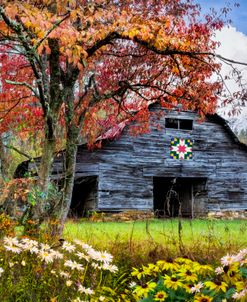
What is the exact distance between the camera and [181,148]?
24.9m

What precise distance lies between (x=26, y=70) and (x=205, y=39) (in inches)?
211

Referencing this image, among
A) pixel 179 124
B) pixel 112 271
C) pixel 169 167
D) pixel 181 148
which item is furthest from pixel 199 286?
pixel 179 124

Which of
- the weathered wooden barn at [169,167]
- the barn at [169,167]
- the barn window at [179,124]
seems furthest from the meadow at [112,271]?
the barn window at [179,124]

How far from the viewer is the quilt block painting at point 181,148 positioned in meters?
24.7

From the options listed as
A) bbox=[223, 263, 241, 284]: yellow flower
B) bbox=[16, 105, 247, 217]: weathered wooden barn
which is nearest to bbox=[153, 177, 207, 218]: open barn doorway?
bbox=[16, 105, 247, 217]: weathered wooden barn

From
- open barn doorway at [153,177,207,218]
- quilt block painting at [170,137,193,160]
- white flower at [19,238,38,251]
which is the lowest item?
open barn doorway at [153,177,207,218]

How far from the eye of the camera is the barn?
74.3ft

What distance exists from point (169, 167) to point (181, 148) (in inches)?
49.7

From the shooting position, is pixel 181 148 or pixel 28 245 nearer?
Result: pixel 28 245

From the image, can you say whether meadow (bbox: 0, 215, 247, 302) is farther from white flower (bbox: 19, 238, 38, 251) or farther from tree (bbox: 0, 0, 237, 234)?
tree (bbox: 0, 0, 237, 234)

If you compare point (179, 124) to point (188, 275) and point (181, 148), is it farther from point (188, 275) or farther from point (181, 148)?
point (188, 275)

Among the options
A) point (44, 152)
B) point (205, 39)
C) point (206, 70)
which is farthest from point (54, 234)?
point (205, 39)

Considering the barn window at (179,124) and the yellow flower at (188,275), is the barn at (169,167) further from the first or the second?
the yellow flower at (188,275)

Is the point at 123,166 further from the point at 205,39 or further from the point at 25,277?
the point at 25,277
